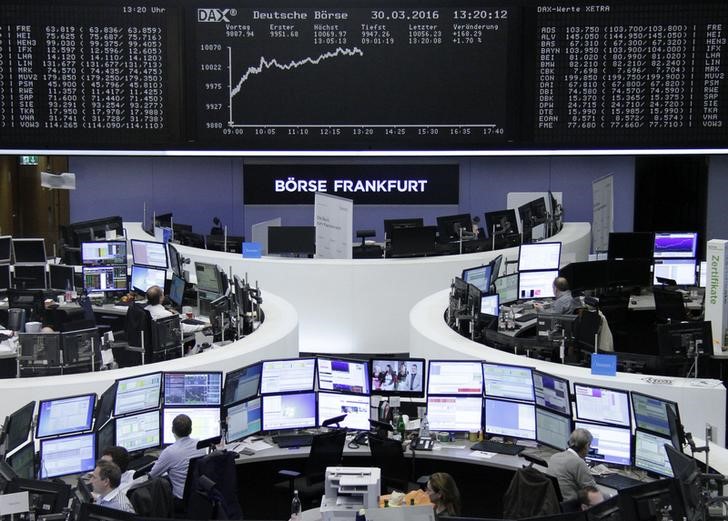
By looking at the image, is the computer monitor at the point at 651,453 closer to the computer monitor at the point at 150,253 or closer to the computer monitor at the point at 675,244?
the computer monitor at the point at 675,244

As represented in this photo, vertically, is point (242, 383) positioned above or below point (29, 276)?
below

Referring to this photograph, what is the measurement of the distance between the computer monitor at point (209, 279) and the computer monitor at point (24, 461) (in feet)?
15.0

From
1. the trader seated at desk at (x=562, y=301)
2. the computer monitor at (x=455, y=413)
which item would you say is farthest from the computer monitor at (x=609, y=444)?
the trader seated at desk at (x=562, y=301)

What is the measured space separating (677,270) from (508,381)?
606 cm

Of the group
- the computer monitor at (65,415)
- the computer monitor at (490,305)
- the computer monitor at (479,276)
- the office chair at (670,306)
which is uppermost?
the computer monitor at (479,276)

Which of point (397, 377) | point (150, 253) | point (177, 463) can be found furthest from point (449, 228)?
point (177, 463)

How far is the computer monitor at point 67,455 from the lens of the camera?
21.5 feet

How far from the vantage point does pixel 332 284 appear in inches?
479

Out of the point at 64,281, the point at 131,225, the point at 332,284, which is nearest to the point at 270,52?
the point at 332,284

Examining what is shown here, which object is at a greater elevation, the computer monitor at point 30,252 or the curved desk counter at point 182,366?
the computer monitor at point 30,252

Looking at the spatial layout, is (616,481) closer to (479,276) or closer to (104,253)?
(479,276)

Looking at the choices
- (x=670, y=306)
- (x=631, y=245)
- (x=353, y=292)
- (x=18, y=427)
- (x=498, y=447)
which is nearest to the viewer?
(x=18, y=427)

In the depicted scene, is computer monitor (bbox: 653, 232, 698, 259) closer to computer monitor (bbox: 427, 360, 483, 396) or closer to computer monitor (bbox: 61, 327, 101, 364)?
computer monitor (bbox: 427, 360, 483, 396)

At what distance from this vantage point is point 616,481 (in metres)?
6.57
